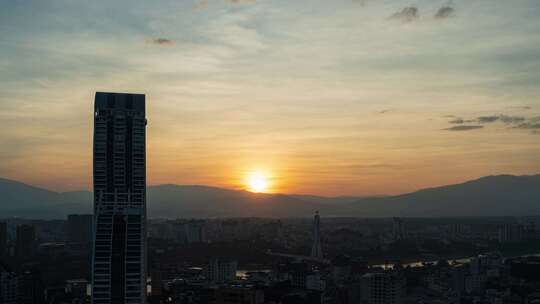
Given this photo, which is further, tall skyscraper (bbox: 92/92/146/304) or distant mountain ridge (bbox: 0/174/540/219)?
distant mountain ridge (bbox: 0/174/540/219)

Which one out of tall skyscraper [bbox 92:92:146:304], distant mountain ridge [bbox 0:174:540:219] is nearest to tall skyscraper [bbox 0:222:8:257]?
tall skyscraper [bbox 92:92:146:304]

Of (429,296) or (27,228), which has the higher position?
(27,228)

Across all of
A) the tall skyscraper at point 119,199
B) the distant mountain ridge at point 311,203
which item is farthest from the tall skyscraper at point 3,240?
the distant mountain ridge at point 311,203

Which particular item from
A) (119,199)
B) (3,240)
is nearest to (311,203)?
(3,240)

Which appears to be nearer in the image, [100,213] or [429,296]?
[100,213]

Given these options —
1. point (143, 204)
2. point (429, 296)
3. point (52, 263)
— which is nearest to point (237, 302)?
point (143, 204)

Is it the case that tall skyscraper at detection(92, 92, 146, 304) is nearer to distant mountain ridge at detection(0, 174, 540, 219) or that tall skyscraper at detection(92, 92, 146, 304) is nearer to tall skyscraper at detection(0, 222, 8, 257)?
tall skyscraper at detection(0, 222, 8, 257)

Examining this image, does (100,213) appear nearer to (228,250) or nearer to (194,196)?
(228,250)
